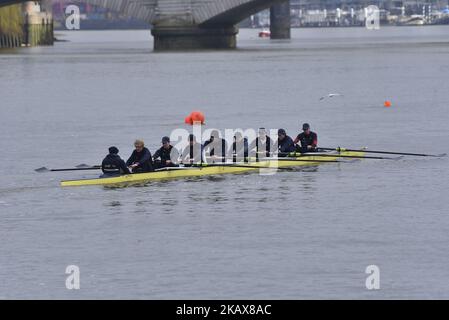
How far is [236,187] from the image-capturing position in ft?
146

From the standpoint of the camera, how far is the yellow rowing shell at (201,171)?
1743 inches

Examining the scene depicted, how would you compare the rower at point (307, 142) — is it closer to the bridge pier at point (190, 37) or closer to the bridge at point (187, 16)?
the bridge at point (187, 16)

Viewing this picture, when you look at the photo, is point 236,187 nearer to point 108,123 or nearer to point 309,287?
point 309,287

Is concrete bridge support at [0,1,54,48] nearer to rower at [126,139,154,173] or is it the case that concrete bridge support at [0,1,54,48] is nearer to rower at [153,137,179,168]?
rower at [153,137,179,168]

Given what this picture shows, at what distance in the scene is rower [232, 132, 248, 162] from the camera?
4728cm

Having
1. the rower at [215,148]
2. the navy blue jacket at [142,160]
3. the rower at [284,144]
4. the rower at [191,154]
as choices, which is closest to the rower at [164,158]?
the navy blue jacket at [142,160]

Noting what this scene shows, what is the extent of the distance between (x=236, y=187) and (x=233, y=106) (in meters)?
37.4

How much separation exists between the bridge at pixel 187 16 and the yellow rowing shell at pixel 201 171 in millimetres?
95617

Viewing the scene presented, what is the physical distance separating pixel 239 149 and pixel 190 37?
348 feet

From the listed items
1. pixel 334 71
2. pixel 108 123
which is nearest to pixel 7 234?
pixel 108 123

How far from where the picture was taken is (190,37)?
15288cm

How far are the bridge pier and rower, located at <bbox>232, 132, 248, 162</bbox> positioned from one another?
334ft

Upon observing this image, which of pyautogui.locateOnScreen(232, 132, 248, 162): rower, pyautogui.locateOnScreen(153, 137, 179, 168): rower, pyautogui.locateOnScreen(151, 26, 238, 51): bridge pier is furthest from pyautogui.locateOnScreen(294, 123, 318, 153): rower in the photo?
pyautogui.locateOnScreen(151, 26, 238, 51): bridge pier

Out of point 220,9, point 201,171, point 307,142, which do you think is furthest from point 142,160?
point 220,9
